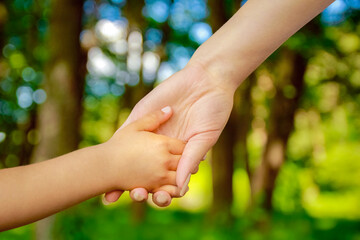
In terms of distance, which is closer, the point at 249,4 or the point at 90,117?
the point at 249,4

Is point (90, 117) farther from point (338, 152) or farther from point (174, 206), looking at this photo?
point (338, 152)

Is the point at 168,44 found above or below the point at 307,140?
above

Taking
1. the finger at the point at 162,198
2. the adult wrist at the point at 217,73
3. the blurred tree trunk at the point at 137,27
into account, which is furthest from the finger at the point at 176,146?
the blurred tree trunk at the point at 137,27

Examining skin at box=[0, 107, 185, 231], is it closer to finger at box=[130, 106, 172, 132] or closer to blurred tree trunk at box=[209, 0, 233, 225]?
finger at box=[130, 106, 172, 132]

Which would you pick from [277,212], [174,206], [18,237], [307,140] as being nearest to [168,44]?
[277,212]

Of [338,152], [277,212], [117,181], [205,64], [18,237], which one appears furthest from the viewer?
[338,152]

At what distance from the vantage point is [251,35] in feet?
8.64

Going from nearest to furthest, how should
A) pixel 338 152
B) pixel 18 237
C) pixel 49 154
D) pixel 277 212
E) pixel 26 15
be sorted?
pixel 49 154
pixel 18 237
pixel 277 212
pixel 26 15
pixel 338 152

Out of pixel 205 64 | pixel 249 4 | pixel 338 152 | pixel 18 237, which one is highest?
pixel 249 4

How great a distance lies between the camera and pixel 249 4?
8.88ft

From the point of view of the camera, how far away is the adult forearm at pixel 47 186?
2.27m

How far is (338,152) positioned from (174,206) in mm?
12917

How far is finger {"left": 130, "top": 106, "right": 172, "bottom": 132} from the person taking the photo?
2752mm

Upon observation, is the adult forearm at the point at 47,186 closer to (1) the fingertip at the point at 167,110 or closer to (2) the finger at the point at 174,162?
(2) the finger at the point at 174,162
